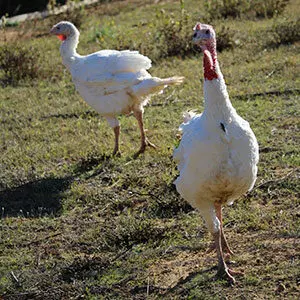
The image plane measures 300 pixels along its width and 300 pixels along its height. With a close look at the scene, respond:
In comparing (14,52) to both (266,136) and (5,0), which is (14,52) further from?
(5,0)

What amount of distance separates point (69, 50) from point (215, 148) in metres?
4.28

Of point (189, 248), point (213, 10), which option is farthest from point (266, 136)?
point (213, 10)

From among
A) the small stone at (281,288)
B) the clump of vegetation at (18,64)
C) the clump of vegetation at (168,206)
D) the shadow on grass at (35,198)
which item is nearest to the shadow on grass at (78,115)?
the clump of vegetation at (18,64)

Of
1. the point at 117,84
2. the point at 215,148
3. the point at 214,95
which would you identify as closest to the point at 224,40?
the point at 117,84

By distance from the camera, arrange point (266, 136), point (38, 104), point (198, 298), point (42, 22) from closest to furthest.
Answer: point (198, 298), point (266, 136), point (38, 104), point (42, 22)

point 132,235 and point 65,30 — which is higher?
point 65,30

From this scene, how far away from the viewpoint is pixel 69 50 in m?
8.73

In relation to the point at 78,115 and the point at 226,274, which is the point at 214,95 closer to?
the point at 226,274

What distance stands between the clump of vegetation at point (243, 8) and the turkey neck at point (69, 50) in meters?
5.08

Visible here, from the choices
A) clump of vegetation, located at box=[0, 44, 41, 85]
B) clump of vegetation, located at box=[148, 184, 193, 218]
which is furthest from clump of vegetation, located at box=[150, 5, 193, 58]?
clump of vegetation, located at box=[148, 184, 193, 218]

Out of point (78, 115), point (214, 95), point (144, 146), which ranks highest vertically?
point (214, 95)

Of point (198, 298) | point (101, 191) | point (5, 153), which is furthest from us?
point (5, 153)

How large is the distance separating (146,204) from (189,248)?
3.73 ft

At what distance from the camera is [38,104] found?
10484 millimetres
